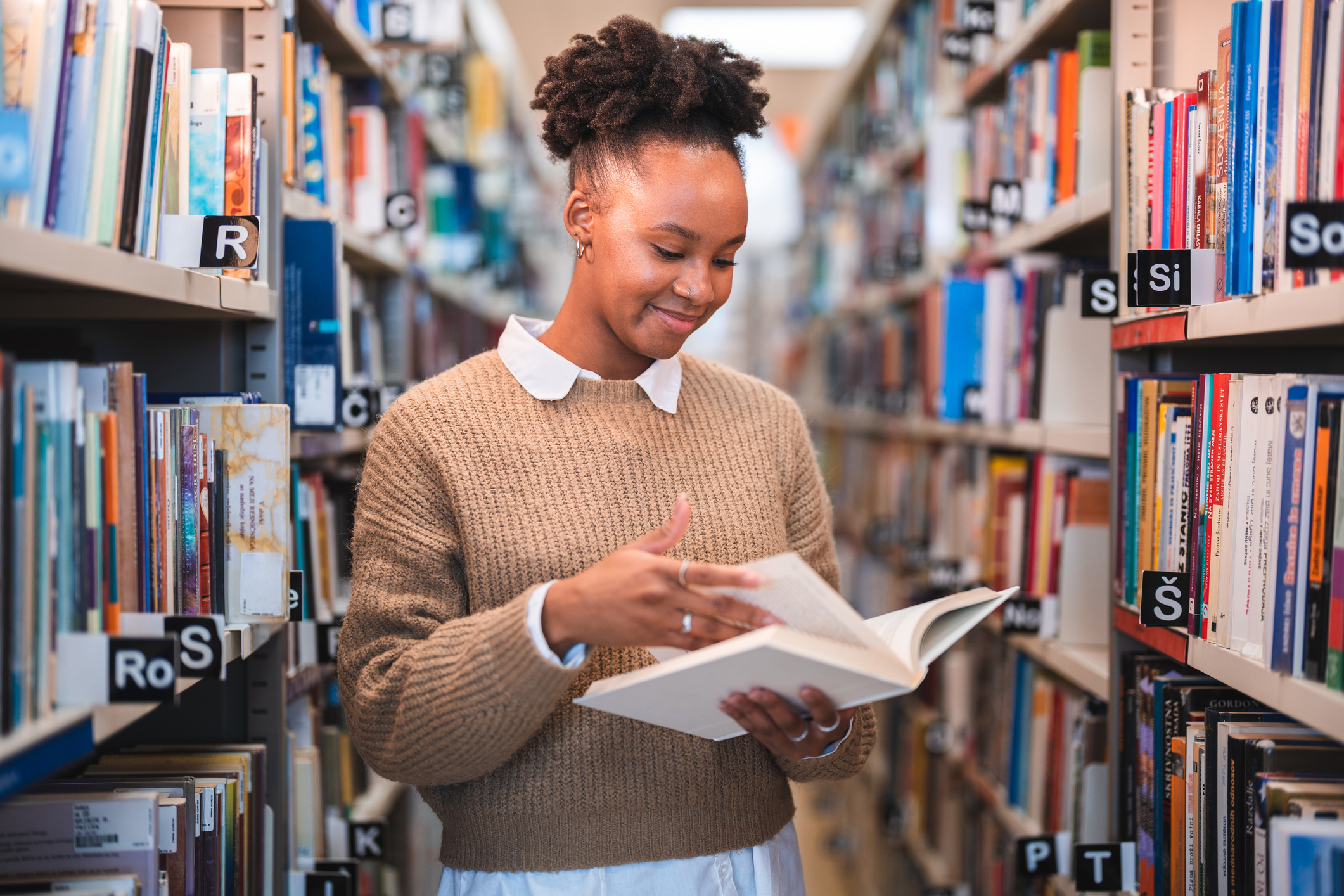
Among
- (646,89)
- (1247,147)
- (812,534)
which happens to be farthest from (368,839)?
(1247,147)

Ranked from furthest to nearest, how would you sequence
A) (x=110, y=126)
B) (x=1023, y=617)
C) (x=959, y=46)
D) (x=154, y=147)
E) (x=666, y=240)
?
(x=959, y=46), (x=1023, y=617), (x=666, y=240), (x=154, y=147), (x=110, y=126)

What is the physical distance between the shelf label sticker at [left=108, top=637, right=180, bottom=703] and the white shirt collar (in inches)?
19.5

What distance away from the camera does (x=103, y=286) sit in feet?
3.12

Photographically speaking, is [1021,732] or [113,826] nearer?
[113,826]

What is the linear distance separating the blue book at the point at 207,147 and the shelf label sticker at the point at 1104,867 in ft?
4.41

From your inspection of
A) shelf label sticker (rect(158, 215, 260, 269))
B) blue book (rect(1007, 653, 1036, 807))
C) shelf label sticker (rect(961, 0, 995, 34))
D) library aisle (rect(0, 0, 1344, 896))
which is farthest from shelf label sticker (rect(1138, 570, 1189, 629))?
shelf label sticker (rect(961, 0, 995, 34))

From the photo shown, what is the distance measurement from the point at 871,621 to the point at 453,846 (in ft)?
1.75

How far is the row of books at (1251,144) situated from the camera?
103 cm

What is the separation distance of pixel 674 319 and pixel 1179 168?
0.67 meters

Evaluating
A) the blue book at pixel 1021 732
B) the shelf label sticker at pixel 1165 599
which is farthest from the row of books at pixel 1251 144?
the blue book at pixel 1021 732

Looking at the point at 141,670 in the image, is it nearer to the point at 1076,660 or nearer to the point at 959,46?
the point at 1076,660

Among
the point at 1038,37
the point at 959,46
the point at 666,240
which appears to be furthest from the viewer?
the point at 959,46

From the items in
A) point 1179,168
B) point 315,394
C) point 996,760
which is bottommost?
point 996,760

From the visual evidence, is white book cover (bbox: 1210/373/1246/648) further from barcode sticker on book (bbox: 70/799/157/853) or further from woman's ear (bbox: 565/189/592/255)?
barcode sticker on book (bbox: 70/799/157/853)
